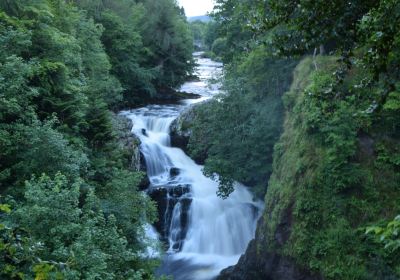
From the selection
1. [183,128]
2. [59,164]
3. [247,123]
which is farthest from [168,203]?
[59,164]

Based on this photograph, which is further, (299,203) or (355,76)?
(355,76)

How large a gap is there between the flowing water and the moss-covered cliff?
281cm

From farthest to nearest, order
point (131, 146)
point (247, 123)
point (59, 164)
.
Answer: point (131, 146)
point (247, 123)
point (59, 164)

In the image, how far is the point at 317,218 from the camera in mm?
10789

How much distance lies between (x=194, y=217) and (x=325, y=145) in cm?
745

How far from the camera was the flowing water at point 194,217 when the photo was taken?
1528 cm

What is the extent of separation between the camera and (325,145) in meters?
11.5

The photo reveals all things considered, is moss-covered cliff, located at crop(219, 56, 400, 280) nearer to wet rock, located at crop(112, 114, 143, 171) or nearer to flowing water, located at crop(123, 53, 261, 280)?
flowing water, located at crop(123, 53, 261, 280)

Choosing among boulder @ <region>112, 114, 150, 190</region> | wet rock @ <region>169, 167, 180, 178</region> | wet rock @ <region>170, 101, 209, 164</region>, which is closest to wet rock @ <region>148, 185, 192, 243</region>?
A: boulder @ <region>112, 114, 150, 190</region>

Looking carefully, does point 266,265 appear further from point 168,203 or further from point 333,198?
point 168,203

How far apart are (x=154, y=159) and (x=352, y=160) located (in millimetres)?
11092

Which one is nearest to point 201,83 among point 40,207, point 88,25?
point 88,25

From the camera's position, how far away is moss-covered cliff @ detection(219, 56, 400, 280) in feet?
32.1

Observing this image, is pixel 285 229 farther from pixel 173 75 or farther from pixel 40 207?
pixel 173 75
